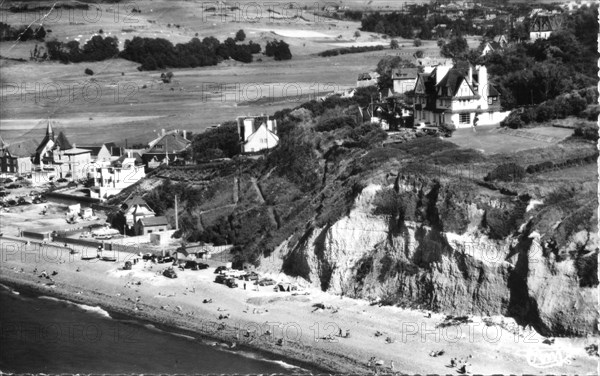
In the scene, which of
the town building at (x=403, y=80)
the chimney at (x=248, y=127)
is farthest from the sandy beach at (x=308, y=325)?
the town building at (x=403, y=80)

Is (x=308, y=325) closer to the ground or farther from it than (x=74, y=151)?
closer to the ground

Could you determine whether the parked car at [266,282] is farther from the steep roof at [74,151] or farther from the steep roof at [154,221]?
the steep roof at [74,151]

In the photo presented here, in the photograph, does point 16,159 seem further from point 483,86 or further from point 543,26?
point 543,26

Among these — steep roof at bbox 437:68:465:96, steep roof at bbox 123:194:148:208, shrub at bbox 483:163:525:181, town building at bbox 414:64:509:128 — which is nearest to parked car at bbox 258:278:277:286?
shrub at bbox 483:163:525:181

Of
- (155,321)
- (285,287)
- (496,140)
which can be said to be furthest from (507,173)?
(155,321)

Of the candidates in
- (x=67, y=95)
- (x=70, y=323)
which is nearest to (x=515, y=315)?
(x=70, y=323)

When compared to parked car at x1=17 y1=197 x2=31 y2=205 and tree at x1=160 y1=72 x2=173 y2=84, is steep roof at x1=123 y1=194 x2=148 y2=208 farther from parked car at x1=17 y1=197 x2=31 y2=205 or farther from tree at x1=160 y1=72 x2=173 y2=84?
tree at x1=160 y1=72 x2=173 y2=84
